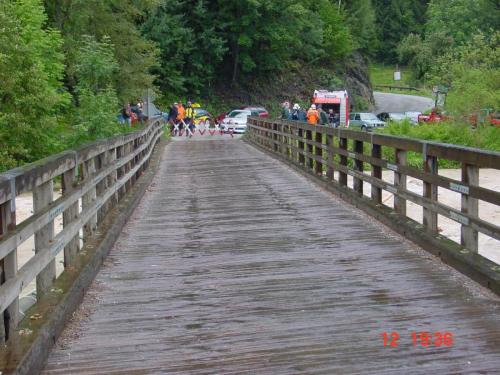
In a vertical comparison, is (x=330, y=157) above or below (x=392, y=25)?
below

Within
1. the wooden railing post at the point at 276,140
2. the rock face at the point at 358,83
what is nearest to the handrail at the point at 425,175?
the wooden railing post at the point at 276,140

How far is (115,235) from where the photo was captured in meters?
9.35

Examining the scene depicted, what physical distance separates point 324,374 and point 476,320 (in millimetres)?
1599

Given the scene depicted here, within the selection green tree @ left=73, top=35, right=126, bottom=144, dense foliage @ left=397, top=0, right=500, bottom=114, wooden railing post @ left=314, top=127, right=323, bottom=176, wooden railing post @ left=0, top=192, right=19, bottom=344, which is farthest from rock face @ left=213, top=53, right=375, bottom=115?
wooden railing post @ left=0, top=192, right=19, bottom=344

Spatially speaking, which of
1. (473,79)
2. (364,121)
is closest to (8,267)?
(473,79)

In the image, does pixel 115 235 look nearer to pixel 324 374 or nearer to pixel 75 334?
pixel 75 334

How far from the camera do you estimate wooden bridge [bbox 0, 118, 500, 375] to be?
5.06m

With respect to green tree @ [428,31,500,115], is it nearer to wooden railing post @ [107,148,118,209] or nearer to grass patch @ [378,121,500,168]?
grass patch @ [378,121,500,168]

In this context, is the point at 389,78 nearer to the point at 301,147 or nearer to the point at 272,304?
the point at 301,147

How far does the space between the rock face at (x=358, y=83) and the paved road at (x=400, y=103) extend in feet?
7.67

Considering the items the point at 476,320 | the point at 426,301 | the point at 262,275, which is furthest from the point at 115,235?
the point at 476,320

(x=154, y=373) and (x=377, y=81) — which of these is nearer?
(x=154, y=373)

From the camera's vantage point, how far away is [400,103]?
8550cm

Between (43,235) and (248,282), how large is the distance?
2.10 m
